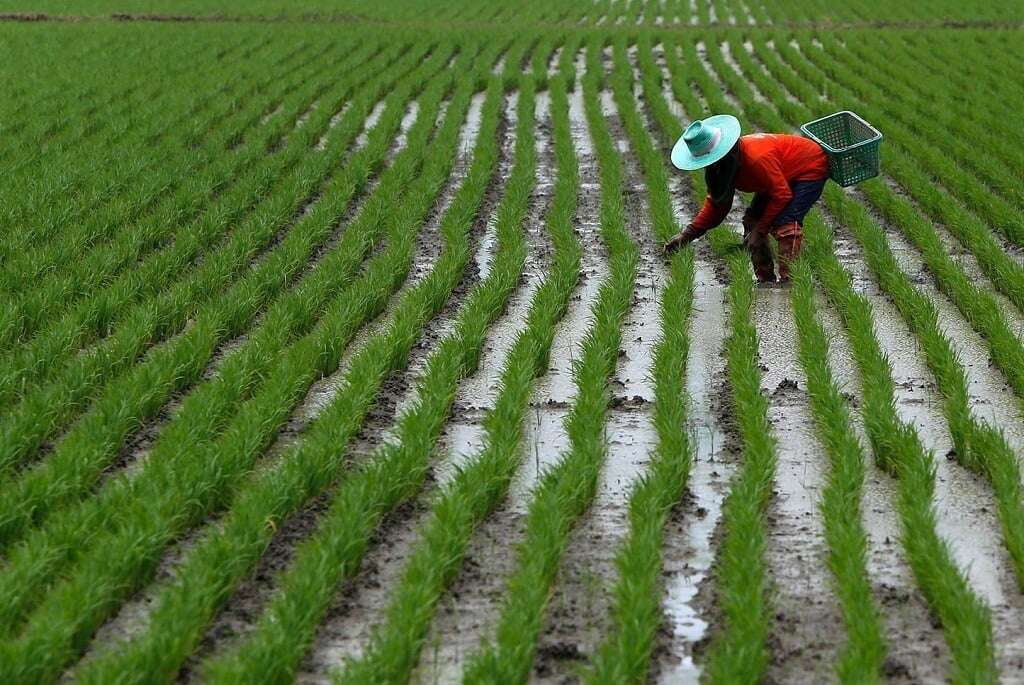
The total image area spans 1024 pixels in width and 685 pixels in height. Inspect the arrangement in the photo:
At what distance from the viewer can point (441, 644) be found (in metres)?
3.30

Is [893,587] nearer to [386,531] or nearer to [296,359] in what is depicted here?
[386,531]

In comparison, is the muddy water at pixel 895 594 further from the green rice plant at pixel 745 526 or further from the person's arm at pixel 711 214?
the person's arm at pixel 711 214

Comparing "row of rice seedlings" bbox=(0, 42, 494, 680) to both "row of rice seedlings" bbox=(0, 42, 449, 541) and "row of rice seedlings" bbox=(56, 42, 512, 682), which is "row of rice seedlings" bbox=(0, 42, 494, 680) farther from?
"row of rice seedlings" bbox=(0, 42, 449, 541)

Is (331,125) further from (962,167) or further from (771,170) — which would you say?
(771,170)

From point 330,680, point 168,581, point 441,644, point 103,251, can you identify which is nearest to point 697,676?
point 441,644

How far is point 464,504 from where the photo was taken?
3842 mm

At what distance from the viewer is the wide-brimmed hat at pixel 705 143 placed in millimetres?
5902

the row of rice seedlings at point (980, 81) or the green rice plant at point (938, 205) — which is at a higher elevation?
the green rice plant at point (938, 205)

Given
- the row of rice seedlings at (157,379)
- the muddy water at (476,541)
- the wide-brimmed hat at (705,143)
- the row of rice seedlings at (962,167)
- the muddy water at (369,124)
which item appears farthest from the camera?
the muddy water at (369,124)

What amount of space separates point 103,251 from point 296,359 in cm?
211

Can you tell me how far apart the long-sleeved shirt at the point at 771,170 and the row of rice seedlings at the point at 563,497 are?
564 mm

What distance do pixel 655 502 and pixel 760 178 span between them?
276cm

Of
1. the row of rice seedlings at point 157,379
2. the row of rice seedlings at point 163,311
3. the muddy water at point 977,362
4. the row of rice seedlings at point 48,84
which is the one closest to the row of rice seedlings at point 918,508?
the muddy water at point 977,362

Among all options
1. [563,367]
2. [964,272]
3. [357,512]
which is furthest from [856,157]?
[357,512]
